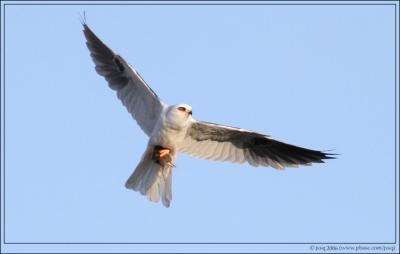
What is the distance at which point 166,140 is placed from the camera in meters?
7.87

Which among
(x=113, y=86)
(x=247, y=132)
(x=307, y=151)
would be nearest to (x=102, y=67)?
(x=113, y=86)

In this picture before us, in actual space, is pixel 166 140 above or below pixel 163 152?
above

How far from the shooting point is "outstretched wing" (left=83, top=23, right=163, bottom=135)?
825cm

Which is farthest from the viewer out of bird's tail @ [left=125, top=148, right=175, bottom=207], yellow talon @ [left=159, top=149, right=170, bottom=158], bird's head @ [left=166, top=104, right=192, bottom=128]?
bird's tail @ [left=125, top=148, right=175, bottom=207]

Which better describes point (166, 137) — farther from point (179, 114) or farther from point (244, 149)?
point (244, 149)

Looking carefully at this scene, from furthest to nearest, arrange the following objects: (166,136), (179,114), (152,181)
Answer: (152,181)
(166,136)
(179,114)

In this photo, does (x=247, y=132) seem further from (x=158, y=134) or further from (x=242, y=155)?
(x=158, y=134)

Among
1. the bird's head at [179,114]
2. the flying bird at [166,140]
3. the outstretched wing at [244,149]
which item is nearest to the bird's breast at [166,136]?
the flying bird at [166,140]

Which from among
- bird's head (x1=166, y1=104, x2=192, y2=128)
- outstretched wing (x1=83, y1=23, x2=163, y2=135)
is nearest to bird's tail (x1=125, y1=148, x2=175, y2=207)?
outstretched wing (x1=83, y1=23, x2=163, y2=135)

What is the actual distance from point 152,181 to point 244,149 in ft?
4.28

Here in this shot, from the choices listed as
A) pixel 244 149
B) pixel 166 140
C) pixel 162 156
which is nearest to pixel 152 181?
pixel 162 156

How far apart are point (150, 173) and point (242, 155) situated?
1.25 m

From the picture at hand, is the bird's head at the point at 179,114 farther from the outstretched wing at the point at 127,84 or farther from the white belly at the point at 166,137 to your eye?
the outstretched wing at the point at 127,84

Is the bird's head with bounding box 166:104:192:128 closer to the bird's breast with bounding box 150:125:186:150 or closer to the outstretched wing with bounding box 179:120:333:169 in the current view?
the bird's breast with bounding box 150:125:186:150
